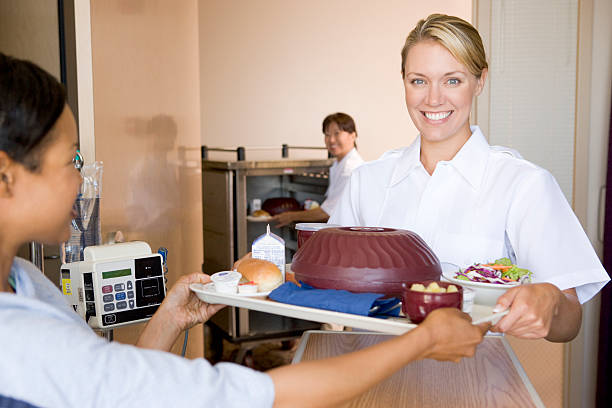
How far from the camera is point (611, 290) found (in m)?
2.45

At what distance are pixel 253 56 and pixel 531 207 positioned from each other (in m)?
4.61

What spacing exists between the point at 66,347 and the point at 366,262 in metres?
0.53

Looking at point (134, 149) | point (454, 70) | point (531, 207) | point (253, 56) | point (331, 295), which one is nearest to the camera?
point (331, 295)

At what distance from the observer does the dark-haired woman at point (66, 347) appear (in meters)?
0.68

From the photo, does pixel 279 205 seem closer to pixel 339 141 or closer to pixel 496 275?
pixel 339 141

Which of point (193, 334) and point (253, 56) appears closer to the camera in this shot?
point (193, 334)

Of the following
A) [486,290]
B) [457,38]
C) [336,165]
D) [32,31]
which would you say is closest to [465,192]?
[457,38]

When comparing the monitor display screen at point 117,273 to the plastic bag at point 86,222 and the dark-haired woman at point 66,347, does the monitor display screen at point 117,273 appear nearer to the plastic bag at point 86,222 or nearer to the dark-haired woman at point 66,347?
the plastic bag at point 86,222

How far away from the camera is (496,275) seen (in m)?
1.14

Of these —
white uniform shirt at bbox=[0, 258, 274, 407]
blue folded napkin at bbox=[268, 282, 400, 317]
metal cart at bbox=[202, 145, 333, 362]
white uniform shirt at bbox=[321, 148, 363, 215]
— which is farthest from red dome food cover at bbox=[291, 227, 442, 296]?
white uniform shirt at bbox=[321, 148, 363, 215]

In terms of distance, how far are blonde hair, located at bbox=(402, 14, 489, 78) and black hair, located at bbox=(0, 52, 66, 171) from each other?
1.01m

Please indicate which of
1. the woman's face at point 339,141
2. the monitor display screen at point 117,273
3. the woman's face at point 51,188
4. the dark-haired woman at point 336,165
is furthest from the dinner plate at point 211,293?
the woman's face at point 339,141

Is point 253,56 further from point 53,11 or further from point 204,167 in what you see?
point 53,11

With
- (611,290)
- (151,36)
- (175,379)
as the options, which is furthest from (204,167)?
(175,379)
